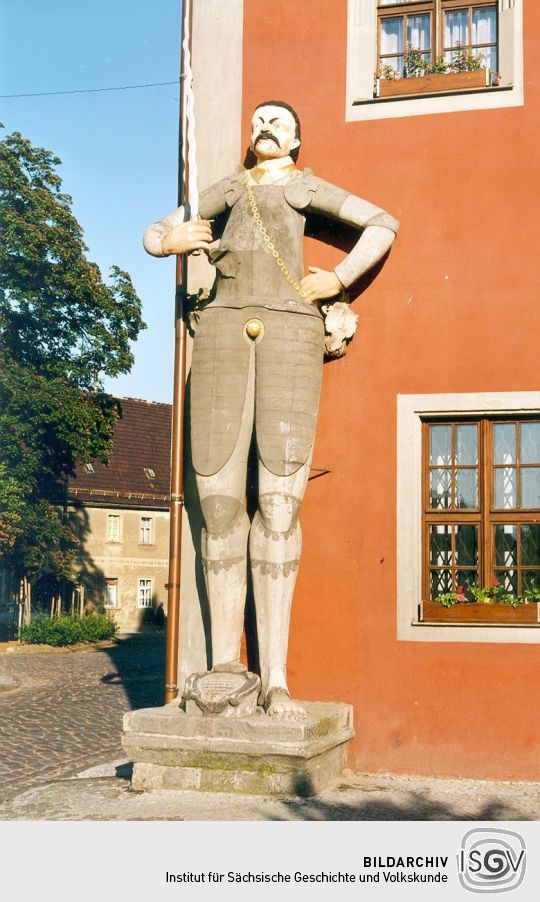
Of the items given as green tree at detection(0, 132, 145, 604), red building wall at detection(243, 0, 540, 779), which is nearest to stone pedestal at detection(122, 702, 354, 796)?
red building wall at detection(243, 0, 540, 779)

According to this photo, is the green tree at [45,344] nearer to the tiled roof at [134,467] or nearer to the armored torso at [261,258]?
the tiled roof at [134,467]

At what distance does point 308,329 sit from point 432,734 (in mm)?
2920

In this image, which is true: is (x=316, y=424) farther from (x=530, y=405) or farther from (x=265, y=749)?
(x=265, y=749)

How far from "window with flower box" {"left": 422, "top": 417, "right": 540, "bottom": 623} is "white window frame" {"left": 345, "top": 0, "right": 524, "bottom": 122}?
2.33m

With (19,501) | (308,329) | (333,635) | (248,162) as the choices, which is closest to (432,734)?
(333,635)

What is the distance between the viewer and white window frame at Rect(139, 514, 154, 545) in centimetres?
4153

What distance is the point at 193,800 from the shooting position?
22.6 ft

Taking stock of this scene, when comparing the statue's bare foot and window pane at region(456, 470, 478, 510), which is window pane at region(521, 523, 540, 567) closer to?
window pane at region(456, 470, 478, 510)

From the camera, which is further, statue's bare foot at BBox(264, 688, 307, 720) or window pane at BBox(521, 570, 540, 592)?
window pane at BBox(521, 570, 540, 592)

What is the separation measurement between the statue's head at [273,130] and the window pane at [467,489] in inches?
106

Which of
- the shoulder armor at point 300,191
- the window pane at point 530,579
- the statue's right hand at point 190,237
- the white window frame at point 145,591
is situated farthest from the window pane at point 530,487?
the white window frame at point 145,591

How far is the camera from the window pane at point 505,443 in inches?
316

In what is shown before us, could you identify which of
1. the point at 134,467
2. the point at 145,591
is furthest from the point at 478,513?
the point at 134,467
